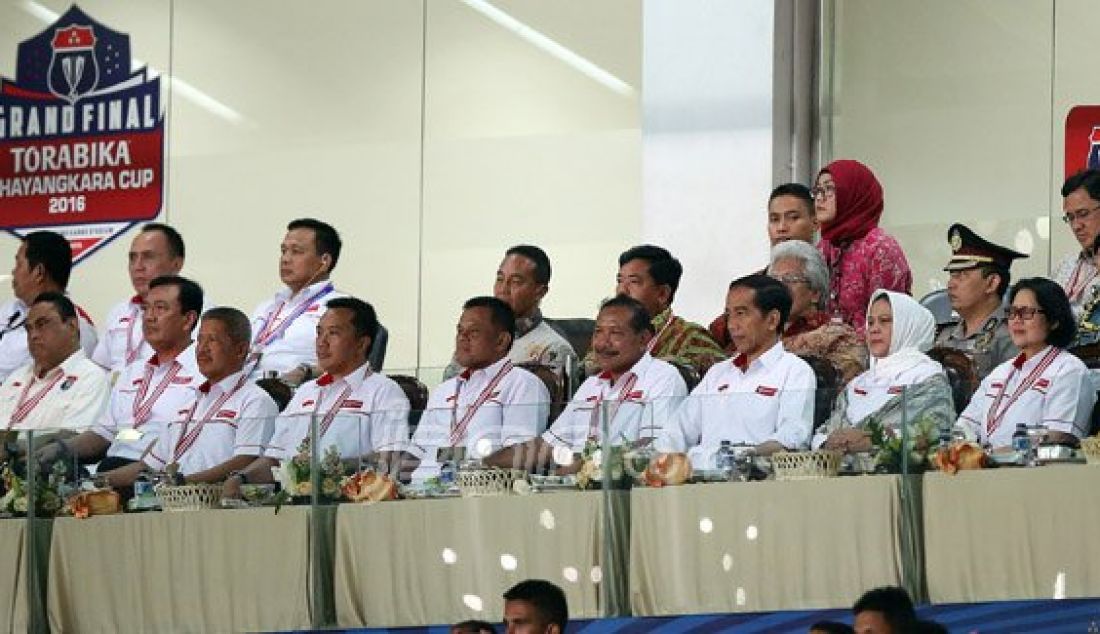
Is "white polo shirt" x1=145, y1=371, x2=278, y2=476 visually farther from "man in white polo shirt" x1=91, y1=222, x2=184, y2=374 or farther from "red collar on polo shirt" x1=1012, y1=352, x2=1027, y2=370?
"red collar on polo shirt" x1=1012, y1=352, x2=1027, y2=370

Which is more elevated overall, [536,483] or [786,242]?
[786,242]

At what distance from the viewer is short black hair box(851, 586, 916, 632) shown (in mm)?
8648

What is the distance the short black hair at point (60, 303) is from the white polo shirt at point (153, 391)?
365 mm

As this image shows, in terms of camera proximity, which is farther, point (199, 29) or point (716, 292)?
point (199, 29)

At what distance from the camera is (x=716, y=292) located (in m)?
13.4

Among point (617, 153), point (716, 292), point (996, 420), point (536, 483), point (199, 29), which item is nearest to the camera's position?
point (996, 420)

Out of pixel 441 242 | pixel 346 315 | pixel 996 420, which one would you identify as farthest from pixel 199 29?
pixel 996 420

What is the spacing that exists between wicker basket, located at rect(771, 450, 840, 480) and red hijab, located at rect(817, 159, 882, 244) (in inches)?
76.1

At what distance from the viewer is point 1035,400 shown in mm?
8906

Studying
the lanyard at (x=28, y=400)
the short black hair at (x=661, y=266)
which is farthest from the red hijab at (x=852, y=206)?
the lanyard at (x=28, y=400)

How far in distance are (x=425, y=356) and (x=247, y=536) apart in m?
5.27

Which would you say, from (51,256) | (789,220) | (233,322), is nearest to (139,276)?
(51,256)

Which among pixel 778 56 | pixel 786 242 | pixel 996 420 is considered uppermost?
pixel 778 56

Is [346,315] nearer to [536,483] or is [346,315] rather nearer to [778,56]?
[536,483]
